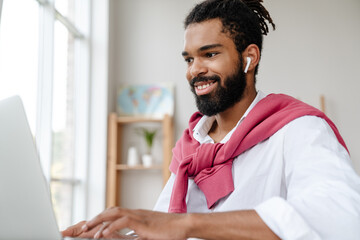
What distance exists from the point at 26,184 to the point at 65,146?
2.74 m

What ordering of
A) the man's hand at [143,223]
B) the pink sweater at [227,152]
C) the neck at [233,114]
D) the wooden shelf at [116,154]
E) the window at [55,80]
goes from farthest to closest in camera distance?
the wooden shelf at [116,154], the window at [55,80], the neck at [233,114], the pink sweater at [227,152], the man's hand at [143,223]

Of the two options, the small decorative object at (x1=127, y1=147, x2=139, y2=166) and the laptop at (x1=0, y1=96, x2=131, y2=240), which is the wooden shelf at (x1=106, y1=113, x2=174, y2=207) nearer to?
the small decorative object at (x1=127, y1=147, x2=139, y2=166)

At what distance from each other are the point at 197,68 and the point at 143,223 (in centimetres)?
80

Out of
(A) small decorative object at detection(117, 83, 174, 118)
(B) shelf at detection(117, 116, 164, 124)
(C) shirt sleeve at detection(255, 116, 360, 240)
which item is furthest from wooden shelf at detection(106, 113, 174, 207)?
(C) shirt sleeve at detection(255, 116, 360, 240)

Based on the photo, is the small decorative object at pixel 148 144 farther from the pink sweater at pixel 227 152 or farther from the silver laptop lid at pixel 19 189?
the silver laptop lid at pixel 19 189

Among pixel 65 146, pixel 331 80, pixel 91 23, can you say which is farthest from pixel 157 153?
pixel 331 80

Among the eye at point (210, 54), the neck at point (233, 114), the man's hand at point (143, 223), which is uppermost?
the eye at point (210, 54)

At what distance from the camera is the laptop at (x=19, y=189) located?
0.76 meters

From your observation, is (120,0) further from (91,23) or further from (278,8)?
(278,8)

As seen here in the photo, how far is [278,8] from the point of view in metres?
4.16

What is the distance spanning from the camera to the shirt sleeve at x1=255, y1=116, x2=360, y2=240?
82 cm

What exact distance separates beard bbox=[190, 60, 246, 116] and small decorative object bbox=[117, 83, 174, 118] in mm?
2477

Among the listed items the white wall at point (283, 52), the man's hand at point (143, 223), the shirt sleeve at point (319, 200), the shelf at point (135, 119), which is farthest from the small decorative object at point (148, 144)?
the man's hand at point (143, 223)

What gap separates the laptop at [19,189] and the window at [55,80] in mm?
1560
